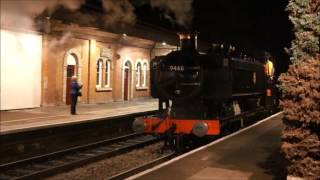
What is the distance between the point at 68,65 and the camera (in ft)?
77.6

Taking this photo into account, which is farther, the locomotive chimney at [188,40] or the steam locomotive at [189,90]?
the locomotive chimney at [188,40]

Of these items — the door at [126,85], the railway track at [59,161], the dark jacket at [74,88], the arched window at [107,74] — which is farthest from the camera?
the door at [126,85]

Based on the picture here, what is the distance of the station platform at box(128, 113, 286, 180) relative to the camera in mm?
8312

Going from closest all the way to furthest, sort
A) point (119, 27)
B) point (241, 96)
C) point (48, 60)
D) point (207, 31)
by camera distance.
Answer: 1. point (241, 96)
2. point (48, 60)
3. point (119, 27)
4. point (207, 31)

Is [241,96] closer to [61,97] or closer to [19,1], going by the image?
[19,1]

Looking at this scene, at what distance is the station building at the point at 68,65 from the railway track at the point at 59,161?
165 inches

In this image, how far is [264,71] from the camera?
18844mm

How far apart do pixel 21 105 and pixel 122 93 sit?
32.6ft

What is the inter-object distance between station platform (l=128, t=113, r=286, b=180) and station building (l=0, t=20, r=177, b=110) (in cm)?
737

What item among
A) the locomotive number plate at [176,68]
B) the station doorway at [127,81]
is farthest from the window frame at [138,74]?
the locomotive number plate at [176,68]

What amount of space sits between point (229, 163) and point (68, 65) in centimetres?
1547

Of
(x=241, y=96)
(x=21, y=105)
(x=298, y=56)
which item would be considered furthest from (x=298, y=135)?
(x=21, y=105)

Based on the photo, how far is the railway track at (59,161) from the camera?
10430mm

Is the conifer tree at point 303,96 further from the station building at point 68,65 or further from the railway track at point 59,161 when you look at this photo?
the station building at point 68,65
